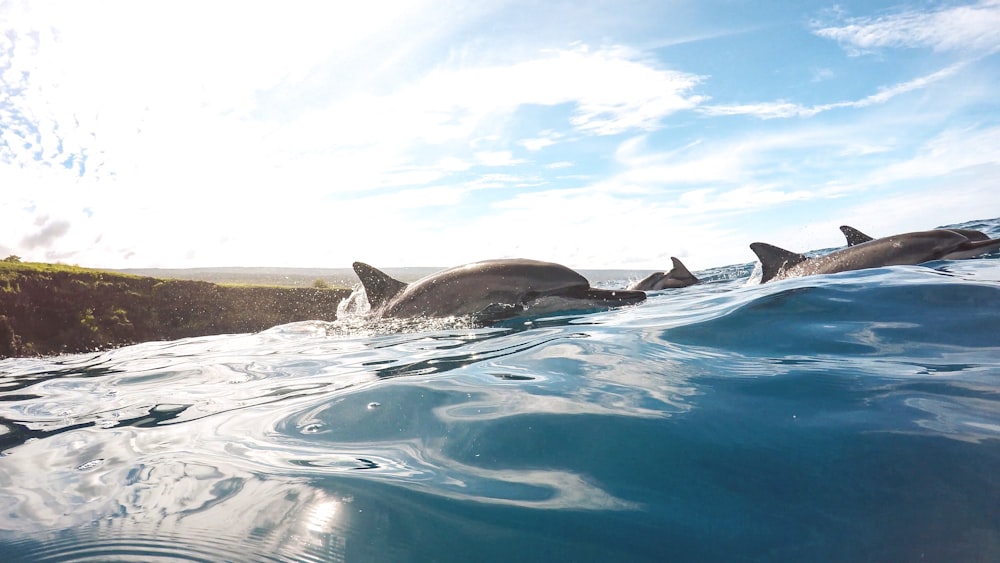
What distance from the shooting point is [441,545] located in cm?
174

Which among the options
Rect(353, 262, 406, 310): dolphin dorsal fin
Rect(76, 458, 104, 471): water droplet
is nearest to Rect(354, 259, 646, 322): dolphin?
Rect(353, 262, 406, 310): dolphin dorsal fin

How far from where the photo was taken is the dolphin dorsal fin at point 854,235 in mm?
9898

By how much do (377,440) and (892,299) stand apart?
5.09 meters

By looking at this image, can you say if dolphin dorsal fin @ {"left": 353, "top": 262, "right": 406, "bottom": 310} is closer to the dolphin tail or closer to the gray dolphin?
the gray dolphin

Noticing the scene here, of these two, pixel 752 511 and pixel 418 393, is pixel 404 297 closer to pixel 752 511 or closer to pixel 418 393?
pixel 418 393

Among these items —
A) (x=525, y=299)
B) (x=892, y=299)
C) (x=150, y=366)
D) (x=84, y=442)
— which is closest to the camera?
(x=84, y=442)

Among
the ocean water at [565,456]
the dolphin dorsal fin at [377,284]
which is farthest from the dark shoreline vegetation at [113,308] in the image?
the ocean water at [565,456]

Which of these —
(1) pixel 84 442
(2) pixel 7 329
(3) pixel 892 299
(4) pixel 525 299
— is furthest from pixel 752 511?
(2) pixel 7 329

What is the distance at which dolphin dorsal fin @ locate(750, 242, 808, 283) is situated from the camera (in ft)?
32.0

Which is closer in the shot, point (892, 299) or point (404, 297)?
point (892, 299)

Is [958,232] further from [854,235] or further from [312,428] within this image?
[312,428]

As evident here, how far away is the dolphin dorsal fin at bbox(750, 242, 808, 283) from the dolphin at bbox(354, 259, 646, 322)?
12.2 ft

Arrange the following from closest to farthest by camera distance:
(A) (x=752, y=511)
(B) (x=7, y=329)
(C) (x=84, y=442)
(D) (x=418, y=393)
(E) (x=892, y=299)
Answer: (A) (x=752, y=511) → (C) (x=84, y=442) → (D) (x=418, y=393) → (E) (x=892, y=299) → (B) (x=7, y=329)

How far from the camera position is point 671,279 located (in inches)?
542
